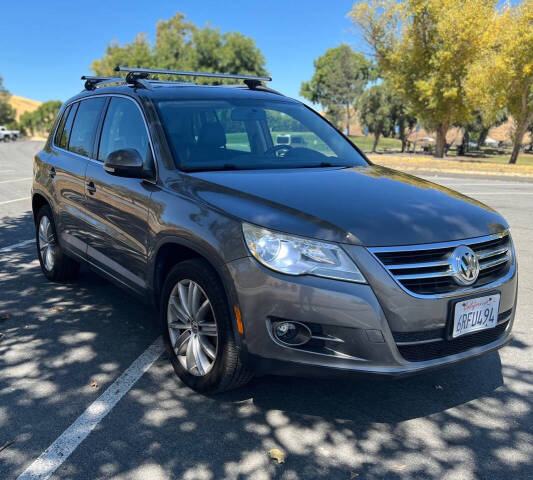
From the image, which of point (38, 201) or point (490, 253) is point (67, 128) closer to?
point (38, 201)

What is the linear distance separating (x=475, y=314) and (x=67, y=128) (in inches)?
163

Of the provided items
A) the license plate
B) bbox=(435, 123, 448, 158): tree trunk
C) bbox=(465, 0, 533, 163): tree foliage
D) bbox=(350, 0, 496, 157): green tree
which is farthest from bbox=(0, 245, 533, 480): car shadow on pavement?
bbox=(435, 123, 448, 158): tree trunk

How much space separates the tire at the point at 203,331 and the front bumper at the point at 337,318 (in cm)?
20

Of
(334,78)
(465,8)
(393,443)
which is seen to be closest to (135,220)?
(393,443)

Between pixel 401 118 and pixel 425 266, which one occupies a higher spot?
pixel 425 266

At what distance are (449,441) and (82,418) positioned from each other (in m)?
1.99

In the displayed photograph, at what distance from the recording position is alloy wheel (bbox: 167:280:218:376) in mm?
3291

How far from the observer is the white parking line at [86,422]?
270cm

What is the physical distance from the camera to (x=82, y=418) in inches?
124

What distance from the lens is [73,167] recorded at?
491cm

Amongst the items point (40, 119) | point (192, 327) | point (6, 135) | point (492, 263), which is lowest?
point (6, 135)

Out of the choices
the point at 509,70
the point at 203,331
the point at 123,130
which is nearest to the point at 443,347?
the point at 203,331

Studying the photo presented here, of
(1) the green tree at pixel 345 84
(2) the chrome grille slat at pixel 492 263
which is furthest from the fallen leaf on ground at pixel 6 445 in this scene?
(1) the green tree at pixel 345 84

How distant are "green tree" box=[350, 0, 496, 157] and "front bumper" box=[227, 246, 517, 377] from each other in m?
28.6
